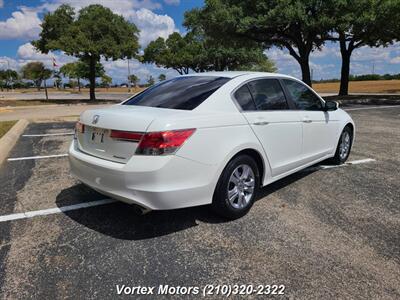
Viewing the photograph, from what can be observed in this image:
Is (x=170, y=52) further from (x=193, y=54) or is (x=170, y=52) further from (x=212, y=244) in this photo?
(x=212, y=244)

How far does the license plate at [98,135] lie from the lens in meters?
3.54

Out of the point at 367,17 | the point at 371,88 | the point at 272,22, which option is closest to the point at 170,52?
the point at 371,88

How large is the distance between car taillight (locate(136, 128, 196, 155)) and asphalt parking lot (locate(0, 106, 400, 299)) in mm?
895

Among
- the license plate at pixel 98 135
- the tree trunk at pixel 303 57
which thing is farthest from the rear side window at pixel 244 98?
the tree trunk at pixel 303 57

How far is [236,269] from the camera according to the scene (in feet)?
9.70

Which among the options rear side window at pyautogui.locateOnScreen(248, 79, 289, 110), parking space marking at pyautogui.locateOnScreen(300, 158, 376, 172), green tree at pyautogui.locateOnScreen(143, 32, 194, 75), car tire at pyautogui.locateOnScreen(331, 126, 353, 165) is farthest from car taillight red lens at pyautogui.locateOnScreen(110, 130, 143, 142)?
green tree at pyautogui.locateOnScreen(143, 32, 194, 75)

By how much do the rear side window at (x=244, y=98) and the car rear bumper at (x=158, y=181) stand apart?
2.94 ft

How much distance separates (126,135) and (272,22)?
18010 millimetres

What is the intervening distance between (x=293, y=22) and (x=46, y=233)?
18885 millimetres

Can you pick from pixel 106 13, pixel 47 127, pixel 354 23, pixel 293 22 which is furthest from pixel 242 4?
pixel 47 127

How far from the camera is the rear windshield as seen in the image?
12.4 ft

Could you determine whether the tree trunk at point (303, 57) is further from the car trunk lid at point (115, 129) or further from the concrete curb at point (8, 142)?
the car trunk lid at point (115, 129)

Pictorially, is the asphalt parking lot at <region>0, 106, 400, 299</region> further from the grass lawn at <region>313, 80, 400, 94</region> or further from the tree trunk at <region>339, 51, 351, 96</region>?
the grass lawn at <region>313, 80, 400, 94</region>

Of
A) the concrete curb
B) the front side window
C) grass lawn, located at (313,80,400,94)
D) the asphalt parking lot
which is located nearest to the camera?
the asphalt parking lot
